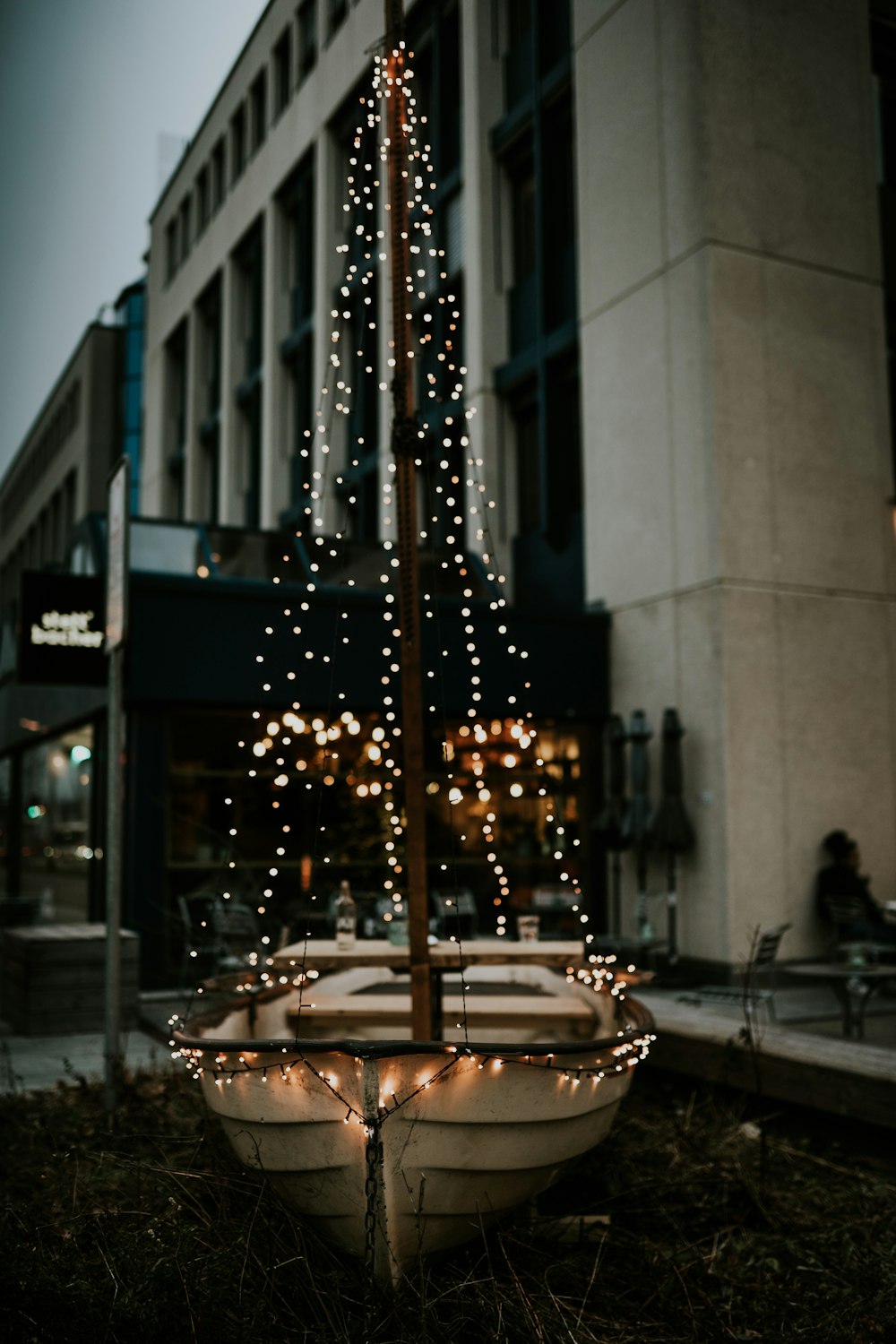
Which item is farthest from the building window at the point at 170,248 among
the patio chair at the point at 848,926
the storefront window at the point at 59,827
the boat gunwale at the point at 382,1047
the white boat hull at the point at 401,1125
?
the white boat hull at the point at 401,1125

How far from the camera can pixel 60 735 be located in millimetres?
15055

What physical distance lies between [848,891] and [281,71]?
1626 cm

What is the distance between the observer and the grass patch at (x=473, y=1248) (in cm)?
377

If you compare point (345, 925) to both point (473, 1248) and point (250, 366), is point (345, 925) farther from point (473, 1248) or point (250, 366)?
point (250, 366)

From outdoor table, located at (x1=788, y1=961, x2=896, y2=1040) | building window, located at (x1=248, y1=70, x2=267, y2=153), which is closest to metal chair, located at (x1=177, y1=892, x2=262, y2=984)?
outdoor table, located at (x1=788, y1=961, x2=896, y2=1040)

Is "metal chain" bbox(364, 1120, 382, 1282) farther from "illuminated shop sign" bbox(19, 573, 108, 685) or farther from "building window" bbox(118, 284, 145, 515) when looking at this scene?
"building window" bbox(118, 284, 145, 515)

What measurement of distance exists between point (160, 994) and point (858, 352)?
8585 mm

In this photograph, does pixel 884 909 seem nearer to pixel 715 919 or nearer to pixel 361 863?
pixel 715 919

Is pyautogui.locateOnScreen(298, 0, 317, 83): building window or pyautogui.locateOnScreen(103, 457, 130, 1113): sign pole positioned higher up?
pyautogui.locateOnScreen(298, 0, 317, 83): building window

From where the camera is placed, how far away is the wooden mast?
5.18 metres

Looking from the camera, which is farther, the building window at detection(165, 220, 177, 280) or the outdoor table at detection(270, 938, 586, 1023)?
the building window at detection(165, 220, 177, 280)

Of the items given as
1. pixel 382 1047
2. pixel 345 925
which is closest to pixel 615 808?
pixel 345 925

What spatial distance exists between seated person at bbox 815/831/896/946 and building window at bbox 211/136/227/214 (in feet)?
56.0

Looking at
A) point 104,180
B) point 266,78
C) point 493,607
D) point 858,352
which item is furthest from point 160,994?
point 266,78
